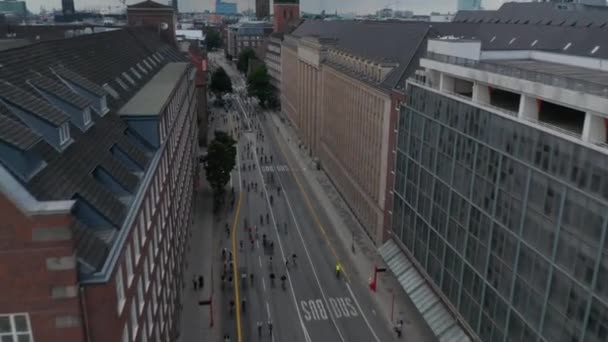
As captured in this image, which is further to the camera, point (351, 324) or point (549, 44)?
point (549, 44)

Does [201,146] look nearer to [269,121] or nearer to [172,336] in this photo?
[269,121]

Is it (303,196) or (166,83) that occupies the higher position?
(166,83)

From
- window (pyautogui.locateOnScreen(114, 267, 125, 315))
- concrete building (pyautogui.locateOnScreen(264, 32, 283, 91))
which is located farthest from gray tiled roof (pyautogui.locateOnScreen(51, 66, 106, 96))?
concrete building (pyautogui.locateOnScreen(264, 32, 283, 91))

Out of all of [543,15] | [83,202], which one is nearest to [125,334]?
[83,202]

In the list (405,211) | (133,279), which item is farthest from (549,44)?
(133,279)

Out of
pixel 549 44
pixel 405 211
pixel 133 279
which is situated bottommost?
pixel 405 211

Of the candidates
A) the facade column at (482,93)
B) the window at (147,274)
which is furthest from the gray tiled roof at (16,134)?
the facade column at (482,93)

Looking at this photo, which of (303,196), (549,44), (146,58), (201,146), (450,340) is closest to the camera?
(450,340)
